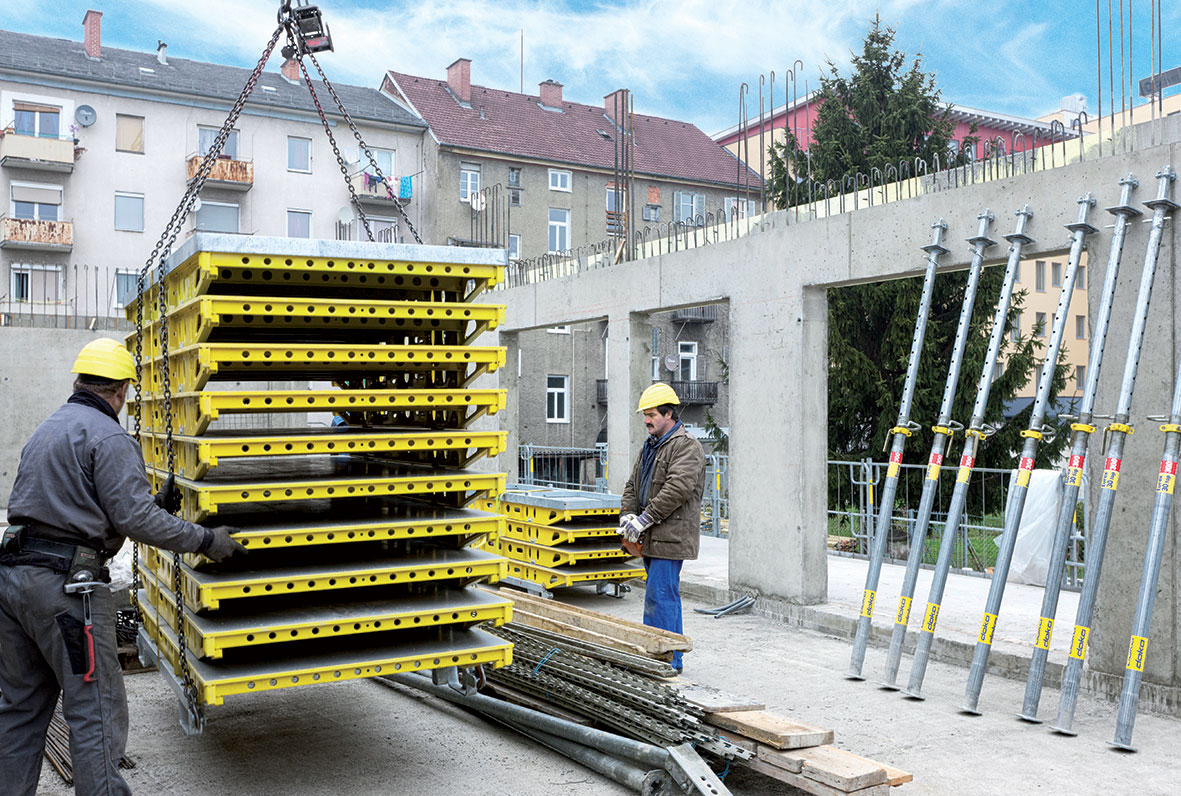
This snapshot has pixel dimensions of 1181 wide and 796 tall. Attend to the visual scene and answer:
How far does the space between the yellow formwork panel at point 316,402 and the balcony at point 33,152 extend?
30.9 meters

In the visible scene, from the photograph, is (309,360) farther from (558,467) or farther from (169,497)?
(558,467)

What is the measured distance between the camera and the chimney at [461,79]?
3934 cm

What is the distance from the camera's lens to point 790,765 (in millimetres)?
5098

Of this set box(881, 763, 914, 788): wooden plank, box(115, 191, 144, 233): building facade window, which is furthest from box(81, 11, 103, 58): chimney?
box(881, 763, 914, 788): wooden plank

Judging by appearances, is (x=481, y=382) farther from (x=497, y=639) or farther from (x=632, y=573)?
(x=497, y=639)

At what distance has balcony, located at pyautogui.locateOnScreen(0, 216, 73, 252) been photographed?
31703mm

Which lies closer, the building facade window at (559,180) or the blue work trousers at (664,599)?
the blue work trousers at (664,599)

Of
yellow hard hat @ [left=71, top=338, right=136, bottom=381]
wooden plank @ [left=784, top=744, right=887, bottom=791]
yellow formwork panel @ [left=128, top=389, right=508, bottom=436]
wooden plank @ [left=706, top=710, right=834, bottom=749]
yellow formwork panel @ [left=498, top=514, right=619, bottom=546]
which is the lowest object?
wooden plank @ [left=784, top=744, right=887, bottom=791]

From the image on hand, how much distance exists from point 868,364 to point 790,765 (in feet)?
52.6

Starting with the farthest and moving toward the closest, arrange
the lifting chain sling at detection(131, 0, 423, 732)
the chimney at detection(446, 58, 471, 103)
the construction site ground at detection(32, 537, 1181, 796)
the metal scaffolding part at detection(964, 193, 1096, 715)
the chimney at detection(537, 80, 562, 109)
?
the chimney at detection(537, 80, 562, 109)
the chimney at detection(446, 58, 471, 103)
the metal scaffolding part at detection(964, 193, 1096, 715)
the construction site ground at detection(32, 537, 1181, 796)
the lifting chain sling at detection(131, 0, 423, 732)

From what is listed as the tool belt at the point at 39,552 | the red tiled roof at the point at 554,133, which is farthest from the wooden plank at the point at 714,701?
the red tiled roof at the point at 554,133

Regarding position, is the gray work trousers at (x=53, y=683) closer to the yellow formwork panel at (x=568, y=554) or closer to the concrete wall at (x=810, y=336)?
the yellow formwork panel at (x=568, y=554)

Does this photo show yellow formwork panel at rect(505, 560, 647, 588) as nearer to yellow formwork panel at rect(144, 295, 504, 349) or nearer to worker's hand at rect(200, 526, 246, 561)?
yellow formwork panel at rect(144, 295, 504, 349)

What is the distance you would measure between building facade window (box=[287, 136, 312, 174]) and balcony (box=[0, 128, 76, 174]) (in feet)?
23.3
